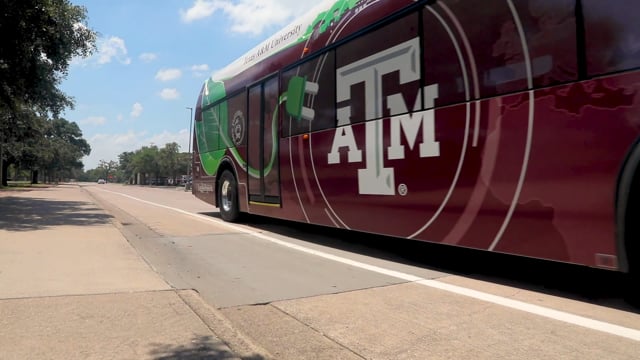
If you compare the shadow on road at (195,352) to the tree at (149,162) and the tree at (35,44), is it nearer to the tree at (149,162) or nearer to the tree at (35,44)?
the tree at (35,44)

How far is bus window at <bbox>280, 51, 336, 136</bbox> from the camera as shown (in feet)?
24.2

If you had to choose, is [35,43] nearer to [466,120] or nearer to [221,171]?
[221,171]

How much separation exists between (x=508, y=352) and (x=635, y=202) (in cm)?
167

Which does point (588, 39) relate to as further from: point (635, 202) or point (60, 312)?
point (60, 312)

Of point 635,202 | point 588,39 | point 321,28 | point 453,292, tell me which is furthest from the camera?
point 321,28

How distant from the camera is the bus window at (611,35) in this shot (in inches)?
148

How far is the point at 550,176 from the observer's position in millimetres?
4379

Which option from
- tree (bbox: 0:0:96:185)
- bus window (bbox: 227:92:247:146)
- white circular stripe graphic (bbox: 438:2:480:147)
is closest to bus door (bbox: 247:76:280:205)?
bus window (bbox: 227:92:247:146)

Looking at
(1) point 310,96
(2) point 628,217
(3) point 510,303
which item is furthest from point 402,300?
(1) point 310,96

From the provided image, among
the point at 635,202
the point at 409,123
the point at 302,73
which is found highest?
the point at 302,73

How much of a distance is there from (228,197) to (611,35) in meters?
9.10

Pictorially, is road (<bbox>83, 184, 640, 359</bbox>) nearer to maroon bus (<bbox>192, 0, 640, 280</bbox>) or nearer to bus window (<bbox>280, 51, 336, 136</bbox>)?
maroon bus (<bbox>192, 0, 640, 280</bbox>)

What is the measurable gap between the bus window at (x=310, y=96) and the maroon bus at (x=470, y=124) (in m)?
0.03

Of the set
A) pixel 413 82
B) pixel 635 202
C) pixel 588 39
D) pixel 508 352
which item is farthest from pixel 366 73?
pixel 508 352
